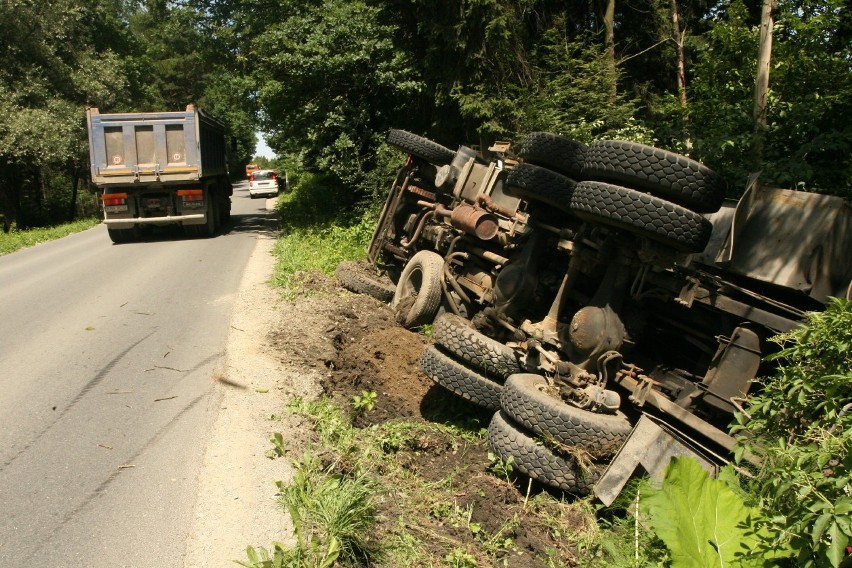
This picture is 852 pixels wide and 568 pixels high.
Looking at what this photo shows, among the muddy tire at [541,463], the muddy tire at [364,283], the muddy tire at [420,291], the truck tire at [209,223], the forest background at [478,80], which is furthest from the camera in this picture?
the truck tire at [209,223]

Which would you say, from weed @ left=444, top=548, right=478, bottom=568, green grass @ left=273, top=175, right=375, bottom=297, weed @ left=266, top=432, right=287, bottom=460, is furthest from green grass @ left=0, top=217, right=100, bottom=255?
weed @ left=444, top=548, right=478, bottom=568

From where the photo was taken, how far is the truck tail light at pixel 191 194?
15.6 m

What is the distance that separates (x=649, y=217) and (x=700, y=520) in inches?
73.4

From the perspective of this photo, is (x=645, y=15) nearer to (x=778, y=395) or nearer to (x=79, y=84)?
(x=778, y=395)

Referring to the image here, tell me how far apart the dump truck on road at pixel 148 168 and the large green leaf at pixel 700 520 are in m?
14.5

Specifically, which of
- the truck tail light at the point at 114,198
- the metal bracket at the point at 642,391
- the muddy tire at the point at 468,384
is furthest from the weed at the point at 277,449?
the truck tail light at the point at 114,198

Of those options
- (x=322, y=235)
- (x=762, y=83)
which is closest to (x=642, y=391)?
(x=762, y=83)

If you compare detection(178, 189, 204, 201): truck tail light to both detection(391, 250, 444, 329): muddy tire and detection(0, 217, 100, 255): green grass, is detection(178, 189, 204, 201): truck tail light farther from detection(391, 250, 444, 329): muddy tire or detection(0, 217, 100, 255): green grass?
detection(391, 250, 444, 329): muddy tire

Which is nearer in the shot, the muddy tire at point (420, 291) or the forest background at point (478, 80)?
the muddy tire at point (420, 291)

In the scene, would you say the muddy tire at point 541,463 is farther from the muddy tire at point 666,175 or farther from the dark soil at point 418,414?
the muddy tire at point 666,175

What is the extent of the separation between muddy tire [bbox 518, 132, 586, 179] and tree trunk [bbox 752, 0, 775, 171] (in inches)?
119

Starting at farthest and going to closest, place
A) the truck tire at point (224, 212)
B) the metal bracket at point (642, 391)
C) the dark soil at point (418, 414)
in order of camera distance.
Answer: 1. the truck tire at point (224, 212)
2. the metal bracket at point (642, 391)
3. the dark soil at point (418, 414)

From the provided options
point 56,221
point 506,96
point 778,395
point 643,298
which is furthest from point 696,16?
point 56,221

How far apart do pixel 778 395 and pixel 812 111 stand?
542cm
